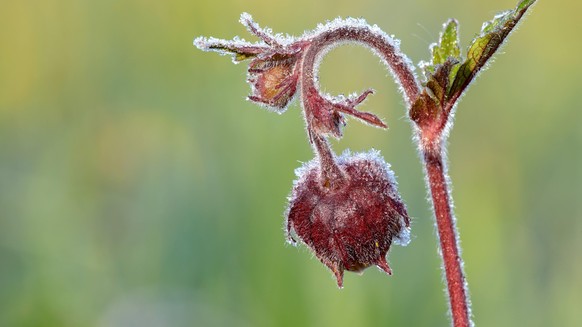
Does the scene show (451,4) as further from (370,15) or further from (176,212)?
(176,212)

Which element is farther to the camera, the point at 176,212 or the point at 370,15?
the point at 370,15

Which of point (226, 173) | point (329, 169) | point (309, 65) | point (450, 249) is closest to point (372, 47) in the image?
point (309, 65)

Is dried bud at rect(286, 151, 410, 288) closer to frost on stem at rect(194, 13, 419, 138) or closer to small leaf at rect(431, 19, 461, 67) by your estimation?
frost on stem at rect(194, 13, 419, 138)

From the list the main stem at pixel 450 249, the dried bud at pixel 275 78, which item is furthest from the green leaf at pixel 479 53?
the dried bud at pixel 275 78

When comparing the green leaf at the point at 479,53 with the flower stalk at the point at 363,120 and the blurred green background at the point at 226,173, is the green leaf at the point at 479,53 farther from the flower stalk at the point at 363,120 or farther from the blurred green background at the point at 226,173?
the blurred green background at the point at 226,173

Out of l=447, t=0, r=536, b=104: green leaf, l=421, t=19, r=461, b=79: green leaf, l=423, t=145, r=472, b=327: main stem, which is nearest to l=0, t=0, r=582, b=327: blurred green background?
l=421, t=19, r=461, b=79: green leaf

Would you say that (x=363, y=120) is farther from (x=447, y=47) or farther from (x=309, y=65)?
(x=447, y=47)

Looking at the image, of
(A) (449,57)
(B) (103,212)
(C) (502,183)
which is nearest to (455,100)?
(A) (449,57)

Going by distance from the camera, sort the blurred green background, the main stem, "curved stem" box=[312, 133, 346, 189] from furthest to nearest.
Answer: the blurred green background < "curved stem" box=[312, 133, 346, 189] < the main stem
